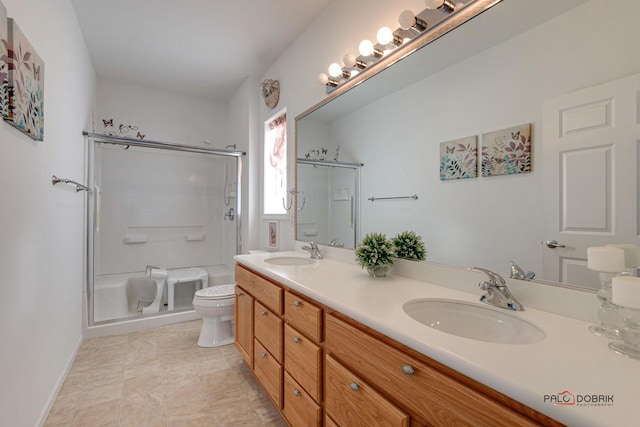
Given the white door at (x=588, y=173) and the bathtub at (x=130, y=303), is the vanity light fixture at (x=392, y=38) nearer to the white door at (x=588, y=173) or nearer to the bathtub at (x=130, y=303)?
the white door at (x=588, y=173)

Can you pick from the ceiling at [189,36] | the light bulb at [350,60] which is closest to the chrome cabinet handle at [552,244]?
the light bulb at [350,60]

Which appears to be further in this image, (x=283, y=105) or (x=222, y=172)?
(x=222, y=172)

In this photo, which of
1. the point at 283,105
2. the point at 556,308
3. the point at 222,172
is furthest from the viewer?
the point at 222,172

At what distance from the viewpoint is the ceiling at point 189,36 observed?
221 cm

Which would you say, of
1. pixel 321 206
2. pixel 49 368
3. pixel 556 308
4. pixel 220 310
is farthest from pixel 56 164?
pixel 556 308

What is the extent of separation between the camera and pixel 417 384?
773 millimetres

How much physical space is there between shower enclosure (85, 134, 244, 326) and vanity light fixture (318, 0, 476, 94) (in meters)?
1.75

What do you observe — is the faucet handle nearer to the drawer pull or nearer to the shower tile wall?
the drawer pull

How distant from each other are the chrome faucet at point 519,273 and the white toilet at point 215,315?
85.0 inches

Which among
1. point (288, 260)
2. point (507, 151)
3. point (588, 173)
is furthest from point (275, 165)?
point (588, 173)

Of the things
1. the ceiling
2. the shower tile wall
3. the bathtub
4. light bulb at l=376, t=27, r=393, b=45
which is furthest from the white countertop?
the shower tile wall

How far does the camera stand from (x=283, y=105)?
2.75m

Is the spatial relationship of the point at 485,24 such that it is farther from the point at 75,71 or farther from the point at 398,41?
the point at 75,71

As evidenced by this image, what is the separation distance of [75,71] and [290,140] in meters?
1.74
